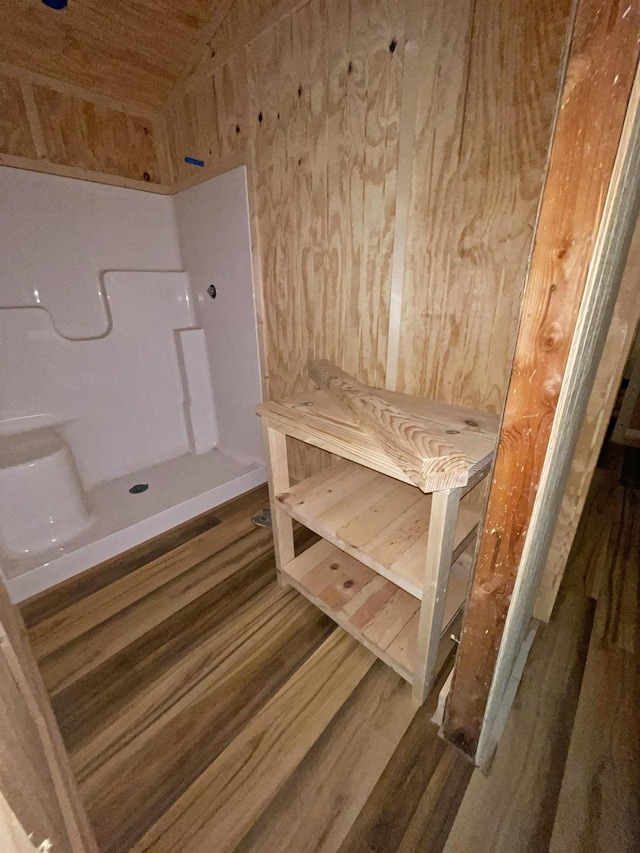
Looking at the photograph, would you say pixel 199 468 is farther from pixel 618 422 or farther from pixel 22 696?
pixel 618 422

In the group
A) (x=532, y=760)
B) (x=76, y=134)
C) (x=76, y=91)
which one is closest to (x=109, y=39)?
(x=76, y=91)

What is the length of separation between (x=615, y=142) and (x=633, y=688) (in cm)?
132

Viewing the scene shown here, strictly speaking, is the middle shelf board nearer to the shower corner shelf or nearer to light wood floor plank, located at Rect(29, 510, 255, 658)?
the shower corner shelf

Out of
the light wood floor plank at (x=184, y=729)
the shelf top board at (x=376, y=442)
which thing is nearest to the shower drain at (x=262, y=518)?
the light wood floor plank at (x=184, y=729)

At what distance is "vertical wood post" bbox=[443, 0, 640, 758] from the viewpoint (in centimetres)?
36

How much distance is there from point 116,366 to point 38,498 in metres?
0.83

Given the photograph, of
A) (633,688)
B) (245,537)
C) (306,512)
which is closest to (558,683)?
(633,688)

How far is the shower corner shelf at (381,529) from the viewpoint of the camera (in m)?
0.80

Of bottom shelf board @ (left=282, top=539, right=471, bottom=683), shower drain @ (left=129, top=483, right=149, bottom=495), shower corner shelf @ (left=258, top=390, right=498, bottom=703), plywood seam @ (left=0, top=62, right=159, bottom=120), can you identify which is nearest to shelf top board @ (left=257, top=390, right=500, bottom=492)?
shower corner shelf @ (left=258, top=390, right=498, bottom=703)

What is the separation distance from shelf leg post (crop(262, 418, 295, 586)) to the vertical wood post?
0.67 m

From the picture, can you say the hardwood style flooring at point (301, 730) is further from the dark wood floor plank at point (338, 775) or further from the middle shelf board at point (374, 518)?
the middle shelf board at point (374, 518)

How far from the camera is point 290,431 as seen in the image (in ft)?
3.38

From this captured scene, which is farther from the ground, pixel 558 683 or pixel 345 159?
pixel 345 159

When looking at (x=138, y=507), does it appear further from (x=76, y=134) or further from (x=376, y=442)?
(x=76, y=134)
